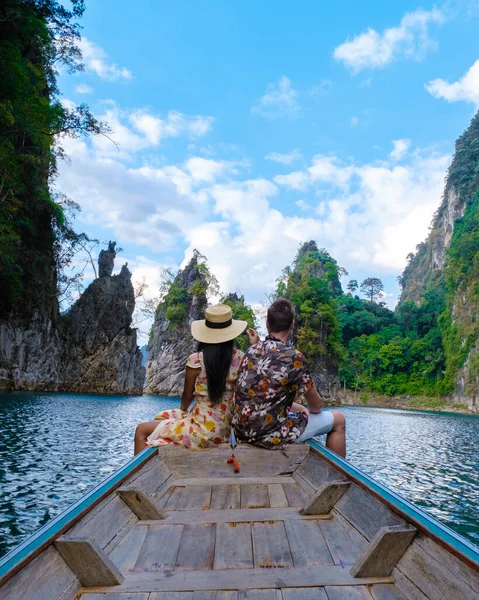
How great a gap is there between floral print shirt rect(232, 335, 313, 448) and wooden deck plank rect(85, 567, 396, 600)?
154 cm

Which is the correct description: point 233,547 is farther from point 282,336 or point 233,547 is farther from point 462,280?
point 462,280

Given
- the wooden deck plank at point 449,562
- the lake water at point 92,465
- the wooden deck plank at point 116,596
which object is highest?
the wooden deck plank at point 449,562

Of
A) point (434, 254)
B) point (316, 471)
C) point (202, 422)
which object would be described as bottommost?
point (316, 471)

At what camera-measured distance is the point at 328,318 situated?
48.3 metres

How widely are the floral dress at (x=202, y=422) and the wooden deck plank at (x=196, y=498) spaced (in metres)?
0.43

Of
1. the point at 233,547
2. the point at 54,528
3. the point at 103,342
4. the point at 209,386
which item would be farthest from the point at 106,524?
the point at 103,342

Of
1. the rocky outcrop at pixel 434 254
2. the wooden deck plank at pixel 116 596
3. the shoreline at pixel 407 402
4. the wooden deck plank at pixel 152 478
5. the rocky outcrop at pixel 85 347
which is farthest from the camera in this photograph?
the rocky outcrop at pixel 434 254

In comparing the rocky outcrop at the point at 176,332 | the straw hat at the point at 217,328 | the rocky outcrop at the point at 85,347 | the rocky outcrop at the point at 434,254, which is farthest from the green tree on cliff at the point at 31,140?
the rocky outcrop at the point at 434,254

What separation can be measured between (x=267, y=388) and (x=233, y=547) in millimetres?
1337

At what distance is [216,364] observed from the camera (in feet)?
11.4

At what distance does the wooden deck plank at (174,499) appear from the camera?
2.78 metres

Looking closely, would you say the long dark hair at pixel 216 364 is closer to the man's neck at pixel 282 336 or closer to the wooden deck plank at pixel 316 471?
the man's neck at pixel 282 336

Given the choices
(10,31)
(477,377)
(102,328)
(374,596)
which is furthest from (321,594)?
(477,377)

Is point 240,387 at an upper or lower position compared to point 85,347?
lower
